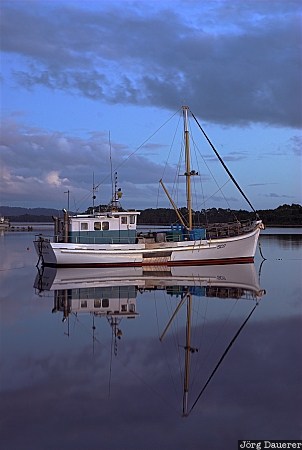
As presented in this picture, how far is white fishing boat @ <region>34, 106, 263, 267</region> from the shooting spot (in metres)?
32.0

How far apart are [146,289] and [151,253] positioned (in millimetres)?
9559

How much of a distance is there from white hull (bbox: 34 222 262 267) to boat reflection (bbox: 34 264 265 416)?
0.65 metres

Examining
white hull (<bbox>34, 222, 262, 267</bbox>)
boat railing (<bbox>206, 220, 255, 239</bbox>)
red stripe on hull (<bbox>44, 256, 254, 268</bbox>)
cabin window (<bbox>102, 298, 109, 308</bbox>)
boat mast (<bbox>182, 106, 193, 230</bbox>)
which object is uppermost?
boat mast (<bbox>182, 106, 193, 230</bbox>)

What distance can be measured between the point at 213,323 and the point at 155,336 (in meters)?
2.22

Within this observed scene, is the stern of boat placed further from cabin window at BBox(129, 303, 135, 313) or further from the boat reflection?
cabin window at BBox(129, 303, 135, 313)

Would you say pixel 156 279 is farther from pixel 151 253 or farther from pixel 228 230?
pixel 228 230

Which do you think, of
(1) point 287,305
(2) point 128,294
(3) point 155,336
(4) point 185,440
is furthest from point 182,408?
(2) point 128,294

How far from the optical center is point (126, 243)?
1291 inches

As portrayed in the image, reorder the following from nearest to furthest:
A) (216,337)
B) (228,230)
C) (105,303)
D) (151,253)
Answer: (216,337), (105,303), (151,253), (228,230)

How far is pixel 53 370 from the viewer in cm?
1090

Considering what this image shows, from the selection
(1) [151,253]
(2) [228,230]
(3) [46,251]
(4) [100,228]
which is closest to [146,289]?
(1) [151,253]

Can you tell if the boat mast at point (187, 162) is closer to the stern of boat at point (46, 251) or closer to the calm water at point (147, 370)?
the stern of boat at point (46, 251)

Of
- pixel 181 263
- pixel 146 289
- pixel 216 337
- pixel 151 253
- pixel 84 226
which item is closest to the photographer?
pixel 216 337

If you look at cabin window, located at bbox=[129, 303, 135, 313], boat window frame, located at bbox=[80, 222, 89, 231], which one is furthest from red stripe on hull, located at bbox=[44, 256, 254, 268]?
cabin window, located at bbox=[129, 303, 135, 313]
